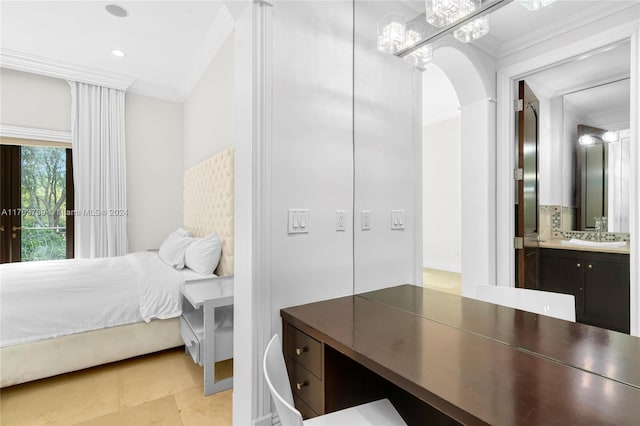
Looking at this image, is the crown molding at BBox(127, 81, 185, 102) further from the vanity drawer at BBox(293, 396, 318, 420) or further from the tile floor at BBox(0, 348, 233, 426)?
the vanity drawer at BBox(293, 396, 318, 420)

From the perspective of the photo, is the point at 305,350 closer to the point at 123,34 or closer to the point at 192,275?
the point at 192,275

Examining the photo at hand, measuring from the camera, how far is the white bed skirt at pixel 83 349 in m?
1.98

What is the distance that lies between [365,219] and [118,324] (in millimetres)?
2002

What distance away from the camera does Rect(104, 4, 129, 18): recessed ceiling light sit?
2643 millimetres

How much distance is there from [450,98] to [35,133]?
4734mm

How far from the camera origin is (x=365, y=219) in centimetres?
171

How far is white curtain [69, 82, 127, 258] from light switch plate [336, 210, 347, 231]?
377cm

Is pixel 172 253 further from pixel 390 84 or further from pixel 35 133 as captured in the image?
pixel 390 84

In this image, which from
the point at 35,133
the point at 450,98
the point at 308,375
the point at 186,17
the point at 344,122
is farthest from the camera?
the point at 35,133

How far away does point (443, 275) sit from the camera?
1542mm

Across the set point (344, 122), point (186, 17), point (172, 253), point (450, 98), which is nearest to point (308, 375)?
point (344, 122)

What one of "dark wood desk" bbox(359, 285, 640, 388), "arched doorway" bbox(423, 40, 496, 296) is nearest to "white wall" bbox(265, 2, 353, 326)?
"dark wood desk" bbox(359, 285, 640, 388)

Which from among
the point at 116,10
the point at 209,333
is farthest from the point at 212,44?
the point at 209,333

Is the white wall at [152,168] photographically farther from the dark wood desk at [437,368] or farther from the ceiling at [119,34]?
the dark wood desk at [437,368]
